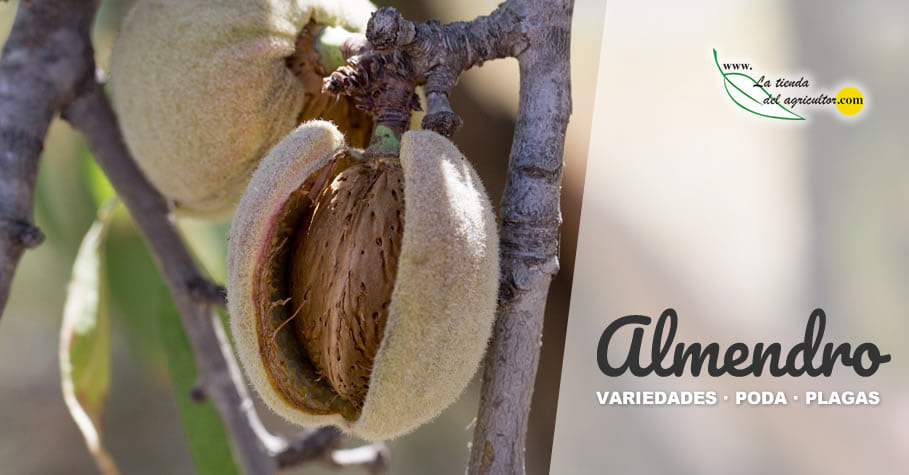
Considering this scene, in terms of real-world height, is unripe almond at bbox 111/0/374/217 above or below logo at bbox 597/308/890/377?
above

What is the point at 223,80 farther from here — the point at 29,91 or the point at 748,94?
the point at 748,94

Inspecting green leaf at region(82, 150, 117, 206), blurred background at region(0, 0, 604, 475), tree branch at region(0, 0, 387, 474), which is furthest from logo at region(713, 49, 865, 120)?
green leaf at region(82, 150, 117, 206)

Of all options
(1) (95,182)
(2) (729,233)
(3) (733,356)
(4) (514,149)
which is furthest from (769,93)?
(1) (95,182)

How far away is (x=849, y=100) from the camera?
1190 mm

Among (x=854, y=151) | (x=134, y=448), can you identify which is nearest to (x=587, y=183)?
(x=854, y=151)

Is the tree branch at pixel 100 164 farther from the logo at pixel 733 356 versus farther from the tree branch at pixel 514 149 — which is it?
the logo at pixel 733 356

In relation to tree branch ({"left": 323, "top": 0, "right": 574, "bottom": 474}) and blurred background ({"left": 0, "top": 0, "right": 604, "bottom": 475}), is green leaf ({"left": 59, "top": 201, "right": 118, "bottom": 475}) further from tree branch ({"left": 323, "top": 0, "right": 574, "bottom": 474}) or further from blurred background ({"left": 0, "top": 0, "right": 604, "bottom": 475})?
tree branch ({"left": 323, "top": 0, "right": 574, "bottom": 474})

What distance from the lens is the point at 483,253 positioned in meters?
0.60

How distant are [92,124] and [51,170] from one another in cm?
49

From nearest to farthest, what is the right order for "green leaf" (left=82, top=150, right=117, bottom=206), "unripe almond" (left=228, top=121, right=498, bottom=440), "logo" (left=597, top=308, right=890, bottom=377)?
"unripe almond" (left=228, top=121, right=498, bottom=440) < "logo" (left=597, top=308, right=890, bottom=377) < "green leaf" (left=82, top=150, right=117, bottom=206)

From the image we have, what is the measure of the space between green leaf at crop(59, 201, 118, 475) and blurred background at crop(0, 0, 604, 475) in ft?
0.42

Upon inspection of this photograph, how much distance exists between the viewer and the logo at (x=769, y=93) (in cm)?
107

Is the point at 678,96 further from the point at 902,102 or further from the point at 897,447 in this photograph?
the point at 897,447

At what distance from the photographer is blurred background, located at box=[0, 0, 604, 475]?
3.45 ft
